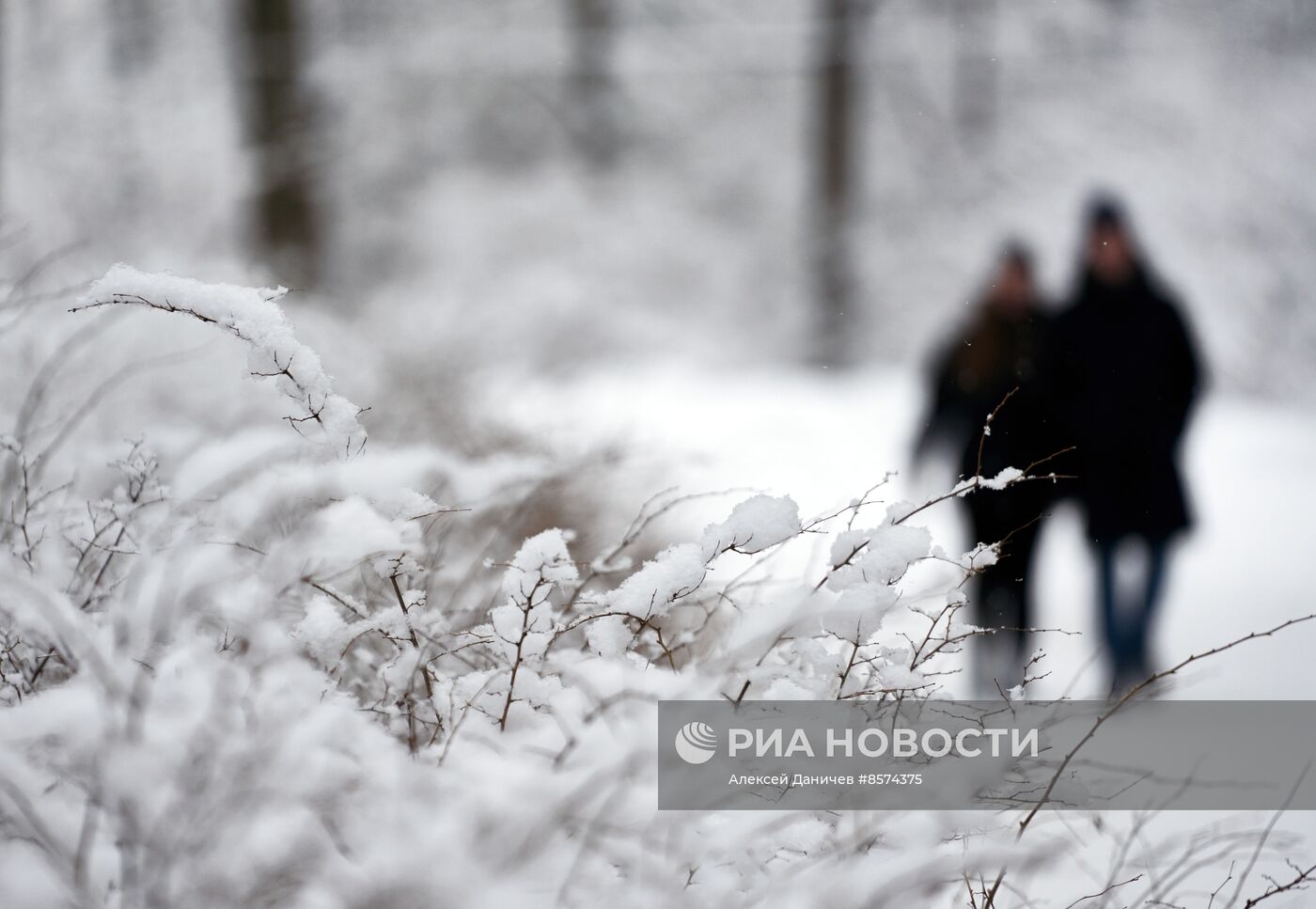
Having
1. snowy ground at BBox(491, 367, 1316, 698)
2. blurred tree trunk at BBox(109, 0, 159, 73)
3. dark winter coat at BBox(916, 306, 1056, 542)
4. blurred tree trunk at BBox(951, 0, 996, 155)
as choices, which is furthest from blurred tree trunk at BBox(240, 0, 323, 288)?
blurred tree trunk at BBox(951, 0, 996, 155)

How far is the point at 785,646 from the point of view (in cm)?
137

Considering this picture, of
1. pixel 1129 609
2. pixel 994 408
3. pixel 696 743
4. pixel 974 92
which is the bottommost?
pixel 696 743

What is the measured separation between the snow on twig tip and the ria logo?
0.61 metres

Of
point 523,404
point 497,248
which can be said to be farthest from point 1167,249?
point 523,404

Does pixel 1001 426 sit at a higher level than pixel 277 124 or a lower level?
lower

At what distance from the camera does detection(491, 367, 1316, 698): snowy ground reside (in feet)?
9.07

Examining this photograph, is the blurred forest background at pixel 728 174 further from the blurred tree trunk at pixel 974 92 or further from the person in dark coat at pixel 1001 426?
the person in dark coat at pixel 1001 426

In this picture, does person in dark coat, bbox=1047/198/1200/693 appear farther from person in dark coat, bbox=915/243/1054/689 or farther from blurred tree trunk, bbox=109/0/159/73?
blurred tree trunk, bbox=109/0/159/73

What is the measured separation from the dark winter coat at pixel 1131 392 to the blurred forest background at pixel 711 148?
4.50 m

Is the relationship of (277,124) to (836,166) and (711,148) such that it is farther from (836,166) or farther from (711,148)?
(836,166)

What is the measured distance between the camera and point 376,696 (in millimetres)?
1389

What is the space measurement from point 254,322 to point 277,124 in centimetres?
736

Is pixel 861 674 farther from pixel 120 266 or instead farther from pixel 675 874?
pixel 120 266

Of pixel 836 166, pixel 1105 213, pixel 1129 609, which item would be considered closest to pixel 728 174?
pixel 836 166
